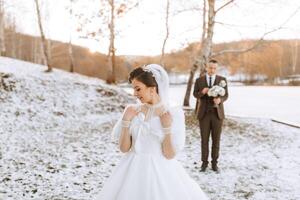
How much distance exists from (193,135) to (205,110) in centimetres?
446

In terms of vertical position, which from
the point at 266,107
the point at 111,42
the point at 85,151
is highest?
the point at 111,42

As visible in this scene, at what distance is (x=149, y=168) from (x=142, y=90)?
712 millimetres

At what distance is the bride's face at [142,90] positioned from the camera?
328 cm

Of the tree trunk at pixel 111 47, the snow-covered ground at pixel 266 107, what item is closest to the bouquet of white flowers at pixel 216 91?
the snow-covered ground at pixel 266 107

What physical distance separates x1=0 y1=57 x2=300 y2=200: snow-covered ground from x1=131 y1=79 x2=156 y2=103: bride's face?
4126 mm

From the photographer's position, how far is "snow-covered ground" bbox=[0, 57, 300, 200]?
7.33 metres

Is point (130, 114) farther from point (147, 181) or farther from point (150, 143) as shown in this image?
point (147, 181)

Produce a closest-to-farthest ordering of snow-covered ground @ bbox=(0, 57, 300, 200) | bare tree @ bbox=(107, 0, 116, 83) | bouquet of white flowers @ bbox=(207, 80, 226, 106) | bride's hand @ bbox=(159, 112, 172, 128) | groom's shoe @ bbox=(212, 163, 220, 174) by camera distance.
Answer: bride's hand @ bbox=(159, 112, 172, 128) < snow-covered ground @ bbox=(0, 57, 300, 200) < bouquet of white flowers @ bbox=(207, 80, 226, 106) < groom's shoe @ bbox=(212, 163, 220, 174) < bare tree @ bbox=(107, 0, 116, 83)

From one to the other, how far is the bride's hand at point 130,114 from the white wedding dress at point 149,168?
76 mm

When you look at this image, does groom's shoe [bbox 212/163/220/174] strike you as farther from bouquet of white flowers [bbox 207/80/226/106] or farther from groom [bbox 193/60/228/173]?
bouquet of white flowers [bbox 207/80/226/106]

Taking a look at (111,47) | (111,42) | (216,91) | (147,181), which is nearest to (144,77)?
(147,181)

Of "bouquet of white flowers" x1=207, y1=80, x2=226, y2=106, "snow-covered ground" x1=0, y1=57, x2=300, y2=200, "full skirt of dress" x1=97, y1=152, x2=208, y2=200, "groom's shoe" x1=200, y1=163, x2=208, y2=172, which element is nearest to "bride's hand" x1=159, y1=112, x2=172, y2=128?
"full skirt of dress" x1=97, y1=152, x2=208, y2=200

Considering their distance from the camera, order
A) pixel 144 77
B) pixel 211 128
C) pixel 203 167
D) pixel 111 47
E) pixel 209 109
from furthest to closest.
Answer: pixel 111 47 < pixel 203 167 < pixel 211 128 < pixel 209 109 < pixel 144 77

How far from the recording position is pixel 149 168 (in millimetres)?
3371
